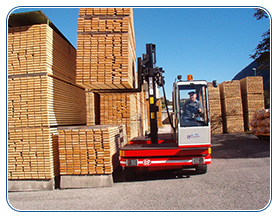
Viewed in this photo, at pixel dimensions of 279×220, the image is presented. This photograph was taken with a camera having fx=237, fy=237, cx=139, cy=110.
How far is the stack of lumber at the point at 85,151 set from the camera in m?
6.05

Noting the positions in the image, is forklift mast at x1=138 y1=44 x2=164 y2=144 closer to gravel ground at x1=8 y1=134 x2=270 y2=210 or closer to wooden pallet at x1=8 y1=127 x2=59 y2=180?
gravel ground at x1=8 y1=134 x2=270 y2=210

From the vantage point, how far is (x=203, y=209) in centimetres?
441

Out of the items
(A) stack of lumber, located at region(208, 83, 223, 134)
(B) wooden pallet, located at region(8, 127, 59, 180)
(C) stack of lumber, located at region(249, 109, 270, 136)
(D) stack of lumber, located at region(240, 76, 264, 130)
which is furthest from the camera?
(A) stack of lumber, located at region(208, 83, 223, 134)

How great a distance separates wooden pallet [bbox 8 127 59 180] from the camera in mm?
6145

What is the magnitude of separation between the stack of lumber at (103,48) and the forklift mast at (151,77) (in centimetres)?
53

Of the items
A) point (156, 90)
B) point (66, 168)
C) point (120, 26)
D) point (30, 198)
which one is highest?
point (120, 26)

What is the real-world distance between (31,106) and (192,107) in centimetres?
420

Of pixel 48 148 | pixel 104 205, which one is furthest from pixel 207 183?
pixel 48 148

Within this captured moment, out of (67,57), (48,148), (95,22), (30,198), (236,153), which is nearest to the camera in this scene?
(30,198)

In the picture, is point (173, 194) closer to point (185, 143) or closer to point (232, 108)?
point (185, 143)

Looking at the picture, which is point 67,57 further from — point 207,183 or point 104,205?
point 207,183

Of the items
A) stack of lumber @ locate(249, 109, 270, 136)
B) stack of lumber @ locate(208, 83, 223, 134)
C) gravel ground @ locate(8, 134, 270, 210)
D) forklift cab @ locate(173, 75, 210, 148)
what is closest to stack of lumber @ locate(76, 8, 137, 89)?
Result: forklift cab @ locate(173, 75, 210, 148)

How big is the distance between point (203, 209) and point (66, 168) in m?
3.57

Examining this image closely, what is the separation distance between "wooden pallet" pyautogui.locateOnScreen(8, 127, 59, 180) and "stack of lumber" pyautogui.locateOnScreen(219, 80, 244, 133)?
1233 centimetres
